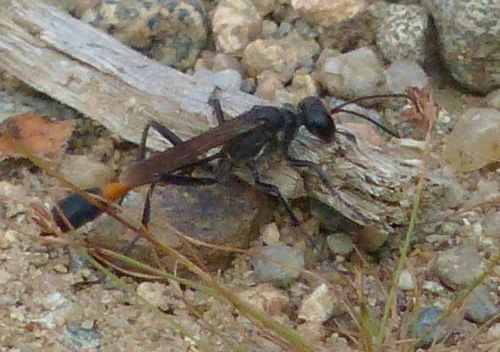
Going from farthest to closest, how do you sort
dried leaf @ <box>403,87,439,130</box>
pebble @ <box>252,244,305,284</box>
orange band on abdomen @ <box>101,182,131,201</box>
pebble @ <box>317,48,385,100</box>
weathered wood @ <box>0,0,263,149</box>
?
pebble @ <box>317,48,385,100</box>
weathered wood @ <box>0,0,263,149</box>
orange band on abdomen @ <box>101,182,131,201</box>
pebble @ <box>252,244,305,284</box>
dried leaf @ <box>403,87,439,130</box>

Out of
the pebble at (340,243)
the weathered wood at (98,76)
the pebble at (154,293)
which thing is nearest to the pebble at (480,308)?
the pebble at (340,243)

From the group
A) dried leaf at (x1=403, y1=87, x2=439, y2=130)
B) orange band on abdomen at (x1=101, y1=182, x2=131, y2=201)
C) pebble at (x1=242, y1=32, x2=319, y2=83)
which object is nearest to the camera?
dried leaf at (x1=403, y1=87, x2=439, y2=130)

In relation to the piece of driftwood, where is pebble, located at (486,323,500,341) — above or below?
below

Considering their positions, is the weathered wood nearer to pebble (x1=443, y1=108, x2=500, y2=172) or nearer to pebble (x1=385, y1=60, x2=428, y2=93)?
pebble (x1=385, y1=60, x2=428, y2=93)

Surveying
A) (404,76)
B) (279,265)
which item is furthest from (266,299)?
(404,76)

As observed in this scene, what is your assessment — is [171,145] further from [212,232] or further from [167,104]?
[212,232]

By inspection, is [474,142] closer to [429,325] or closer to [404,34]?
[404,34]

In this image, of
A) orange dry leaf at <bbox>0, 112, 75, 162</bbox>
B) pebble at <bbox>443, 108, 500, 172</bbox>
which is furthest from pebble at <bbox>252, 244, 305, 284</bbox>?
orange dry leaf at <bbox>0, 112, 75, 162</bbox>

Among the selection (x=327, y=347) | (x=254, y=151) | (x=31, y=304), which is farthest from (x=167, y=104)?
(x=327, y=347)
